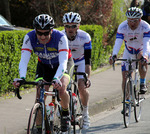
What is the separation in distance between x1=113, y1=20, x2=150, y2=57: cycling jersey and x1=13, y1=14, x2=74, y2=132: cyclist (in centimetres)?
220

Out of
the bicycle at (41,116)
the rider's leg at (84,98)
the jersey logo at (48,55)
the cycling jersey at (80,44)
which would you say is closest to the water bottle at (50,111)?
the bicycle at (41,116)

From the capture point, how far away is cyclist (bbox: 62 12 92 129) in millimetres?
6938

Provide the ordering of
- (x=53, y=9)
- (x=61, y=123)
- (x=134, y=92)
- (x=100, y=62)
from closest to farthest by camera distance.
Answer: (x=61, y=123) → (x=134, y=92) → (x=100, y=62) → (x=53, y=9)

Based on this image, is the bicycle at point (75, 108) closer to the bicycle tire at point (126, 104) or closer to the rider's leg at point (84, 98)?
the rider's leg at point (84, 98)

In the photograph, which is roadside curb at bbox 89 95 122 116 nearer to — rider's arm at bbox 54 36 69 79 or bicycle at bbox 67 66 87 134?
bicycle at bbox 67 66 87 134

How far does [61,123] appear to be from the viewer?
599cm

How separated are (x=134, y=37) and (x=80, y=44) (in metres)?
1.60

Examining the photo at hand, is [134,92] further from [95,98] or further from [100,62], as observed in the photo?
[100,62]

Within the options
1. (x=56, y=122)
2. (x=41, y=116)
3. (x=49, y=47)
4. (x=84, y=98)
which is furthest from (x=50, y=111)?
(x=84, y=98)

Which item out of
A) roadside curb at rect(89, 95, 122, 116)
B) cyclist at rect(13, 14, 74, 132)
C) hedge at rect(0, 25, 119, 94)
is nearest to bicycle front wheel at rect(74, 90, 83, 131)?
cyclist at rect(13, 14, 74, 132)

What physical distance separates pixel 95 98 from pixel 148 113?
1.42 metres

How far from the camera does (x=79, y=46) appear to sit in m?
7.18

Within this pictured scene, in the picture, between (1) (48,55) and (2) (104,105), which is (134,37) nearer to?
(2) (104,105)

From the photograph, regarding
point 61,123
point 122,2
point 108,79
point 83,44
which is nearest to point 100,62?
point 108,79
